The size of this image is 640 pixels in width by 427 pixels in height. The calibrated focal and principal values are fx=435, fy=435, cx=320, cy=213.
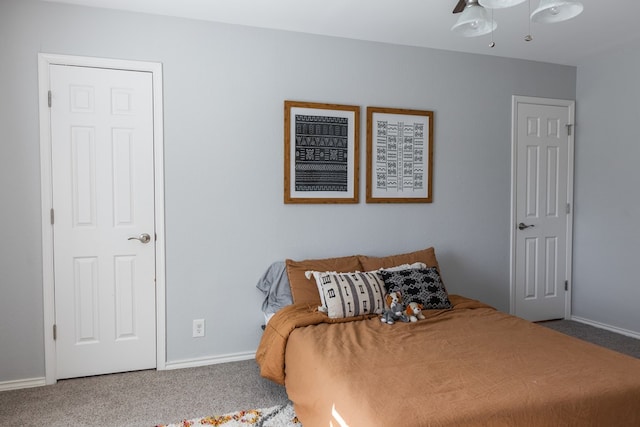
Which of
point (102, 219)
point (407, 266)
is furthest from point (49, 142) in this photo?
point (407, 266)

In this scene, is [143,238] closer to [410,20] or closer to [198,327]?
[198,327]

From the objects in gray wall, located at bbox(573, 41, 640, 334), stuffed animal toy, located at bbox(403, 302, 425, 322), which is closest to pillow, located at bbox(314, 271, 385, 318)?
stuffed animal toy, located at bbox(403, 302, 425, 322)

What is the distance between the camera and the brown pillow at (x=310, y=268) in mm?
2912

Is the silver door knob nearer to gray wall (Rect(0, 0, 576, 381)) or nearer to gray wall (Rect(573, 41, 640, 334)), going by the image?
gray wall (Rect(0, 0, 576, 381))

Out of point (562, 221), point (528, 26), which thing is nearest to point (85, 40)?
point (528, 26)

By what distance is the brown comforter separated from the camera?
1599 mm

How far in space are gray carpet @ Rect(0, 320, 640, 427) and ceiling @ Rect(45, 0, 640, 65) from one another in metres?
2.41

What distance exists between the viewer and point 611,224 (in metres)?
3.81

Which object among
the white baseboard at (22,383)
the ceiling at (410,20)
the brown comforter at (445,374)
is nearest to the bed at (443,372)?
the brown comforter at (445,374)

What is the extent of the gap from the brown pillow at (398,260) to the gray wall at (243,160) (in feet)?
0.77

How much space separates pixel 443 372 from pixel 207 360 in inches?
72.1

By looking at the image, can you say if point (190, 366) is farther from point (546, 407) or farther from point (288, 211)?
point (546, 407)

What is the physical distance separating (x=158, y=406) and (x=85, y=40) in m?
2.30

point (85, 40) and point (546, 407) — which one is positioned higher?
point (85, 40)
